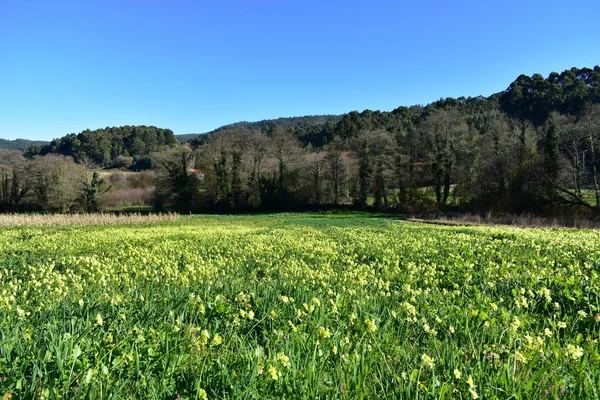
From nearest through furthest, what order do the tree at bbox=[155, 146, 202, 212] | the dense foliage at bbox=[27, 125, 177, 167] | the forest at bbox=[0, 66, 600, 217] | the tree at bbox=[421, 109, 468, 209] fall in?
the forest at bbox=[0, 66, 600, 217] → the tree at bbox=[421, 109, 468, 209] → the tree at bbox=[155, 146, 202, 212] → the dense foliage at bbox=[27, 125, 177, 167]

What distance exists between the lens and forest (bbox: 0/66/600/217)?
1645 inches

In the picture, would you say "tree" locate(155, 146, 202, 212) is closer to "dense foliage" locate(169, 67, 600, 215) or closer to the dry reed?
"dense foliage" locate(169, 67, 600, 215)

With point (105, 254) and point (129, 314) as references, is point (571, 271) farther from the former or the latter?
point (105, 254)

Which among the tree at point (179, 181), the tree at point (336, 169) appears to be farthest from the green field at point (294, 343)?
the tree at point (179, 181)

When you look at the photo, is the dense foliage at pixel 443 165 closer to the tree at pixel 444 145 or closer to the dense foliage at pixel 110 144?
the tree at pixel 444 145

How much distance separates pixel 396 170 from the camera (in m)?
61.2

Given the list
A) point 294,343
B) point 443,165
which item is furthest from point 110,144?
point 294,343

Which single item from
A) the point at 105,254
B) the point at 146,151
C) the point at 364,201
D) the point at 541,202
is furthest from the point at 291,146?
the point at 146,151

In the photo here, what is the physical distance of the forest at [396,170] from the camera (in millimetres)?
41781

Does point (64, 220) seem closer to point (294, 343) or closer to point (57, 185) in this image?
point (57, 185)

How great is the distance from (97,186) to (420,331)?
76420 millimetres

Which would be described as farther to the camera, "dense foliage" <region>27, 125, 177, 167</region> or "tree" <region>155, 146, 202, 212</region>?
"dense foliage" <region>27, 125, 177, 167</region>

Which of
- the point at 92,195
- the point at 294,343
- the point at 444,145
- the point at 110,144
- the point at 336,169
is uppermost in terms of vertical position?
the point at 110,144

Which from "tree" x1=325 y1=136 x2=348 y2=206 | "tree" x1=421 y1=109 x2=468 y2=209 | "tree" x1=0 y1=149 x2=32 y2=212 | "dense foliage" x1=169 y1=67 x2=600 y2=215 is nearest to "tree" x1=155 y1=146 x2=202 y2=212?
"dense foliage" x1=169 y1=67 x2=600 y2=215
